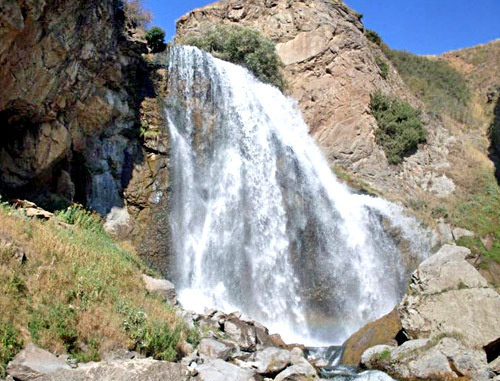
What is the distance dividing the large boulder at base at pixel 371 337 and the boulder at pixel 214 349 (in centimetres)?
408

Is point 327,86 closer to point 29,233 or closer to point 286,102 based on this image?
point 286,102

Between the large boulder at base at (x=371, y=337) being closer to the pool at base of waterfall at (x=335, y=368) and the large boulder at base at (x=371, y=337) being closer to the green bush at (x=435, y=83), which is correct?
the pool at base of waterfall at (x=335, y=368)

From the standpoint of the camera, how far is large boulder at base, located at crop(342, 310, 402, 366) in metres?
12.6

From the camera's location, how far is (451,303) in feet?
37.8

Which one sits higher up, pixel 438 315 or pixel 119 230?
pixel 119 230

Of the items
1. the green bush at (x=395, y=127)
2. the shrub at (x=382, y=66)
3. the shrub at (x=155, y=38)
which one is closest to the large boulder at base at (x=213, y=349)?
the shrub at (x=155, y=38)

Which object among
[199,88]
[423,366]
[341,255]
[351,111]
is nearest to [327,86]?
[351,111]

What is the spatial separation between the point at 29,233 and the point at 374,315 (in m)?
12.4

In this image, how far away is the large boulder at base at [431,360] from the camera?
984 centimetres

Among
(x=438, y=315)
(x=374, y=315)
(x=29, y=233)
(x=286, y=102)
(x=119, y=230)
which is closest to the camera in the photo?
(x=29, y=233)

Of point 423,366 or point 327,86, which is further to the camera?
point 327,86

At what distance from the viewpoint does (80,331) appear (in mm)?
7539

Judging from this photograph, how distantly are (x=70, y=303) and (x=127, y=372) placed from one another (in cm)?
204

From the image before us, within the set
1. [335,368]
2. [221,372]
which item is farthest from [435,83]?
[221,372]
